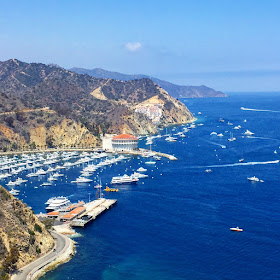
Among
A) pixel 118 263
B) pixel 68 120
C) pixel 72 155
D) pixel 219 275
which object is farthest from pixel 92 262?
pixel 68 120

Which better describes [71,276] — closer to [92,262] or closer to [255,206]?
[92,262]

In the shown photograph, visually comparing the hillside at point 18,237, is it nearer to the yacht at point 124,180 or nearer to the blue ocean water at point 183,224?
the blue ocean water at point 183,224

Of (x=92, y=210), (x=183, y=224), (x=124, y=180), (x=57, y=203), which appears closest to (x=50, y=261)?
(x=183, y=224)

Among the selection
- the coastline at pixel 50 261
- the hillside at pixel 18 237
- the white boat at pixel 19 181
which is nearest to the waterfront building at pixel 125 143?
the white boat at pixel 19 181

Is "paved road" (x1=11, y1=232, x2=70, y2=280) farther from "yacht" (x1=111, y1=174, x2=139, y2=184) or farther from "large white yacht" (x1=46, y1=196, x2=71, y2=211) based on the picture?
"yacht" (x1=111, y1=174, x2=139, y2=184)

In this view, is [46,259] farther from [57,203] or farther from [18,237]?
[57,203]

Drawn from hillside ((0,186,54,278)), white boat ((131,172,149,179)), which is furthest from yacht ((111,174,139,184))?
hillside ((0,186,54,278))
